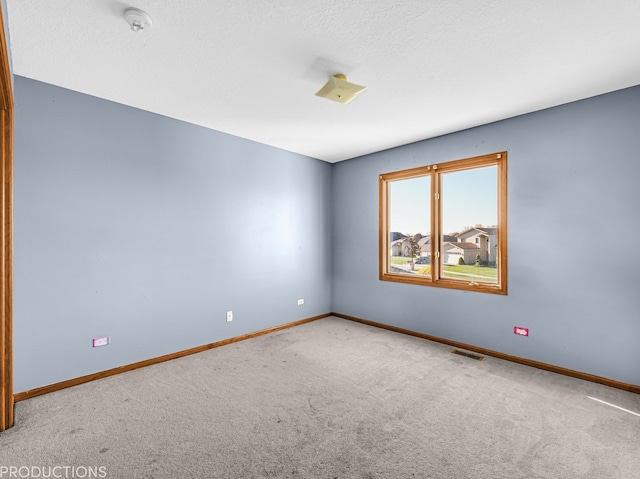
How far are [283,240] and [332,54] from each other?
2732 millimetres

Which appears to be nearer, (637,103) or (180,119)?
(637,103)

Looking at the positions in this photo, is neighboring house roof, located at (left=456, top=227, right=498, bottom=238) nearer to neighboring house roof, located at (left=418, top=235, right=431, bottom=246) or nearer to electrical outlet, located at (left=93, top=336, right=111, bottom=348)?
neighboring house roof, located at (left=418, top=235, right=431, bottom=246)

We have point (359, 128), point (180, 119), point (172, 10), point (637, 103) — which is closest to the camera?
point (172, 10)

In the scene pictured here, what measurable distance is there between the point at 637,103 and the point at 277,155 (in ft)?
12.4

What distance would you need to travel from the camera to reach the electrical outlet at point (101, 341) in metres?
2.77

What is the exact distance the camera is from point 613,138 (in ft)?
8.84

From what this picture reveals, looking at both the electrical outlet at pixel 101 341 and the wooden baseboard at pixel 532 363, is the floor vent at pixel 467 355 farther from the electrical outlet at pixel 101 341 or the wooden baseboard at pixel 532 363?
the electrical outlet at pixel 101 341

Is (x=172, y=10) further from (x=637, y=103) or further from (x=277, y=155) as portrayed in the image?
(x=637, y=103)

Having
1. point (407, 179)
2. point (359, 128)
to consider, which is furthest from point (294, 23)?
point (407, 179)

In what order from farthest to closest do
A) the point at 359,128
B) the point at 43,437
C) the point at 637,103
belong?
the point at 359,128
the point at 637,103
the point at 43,437

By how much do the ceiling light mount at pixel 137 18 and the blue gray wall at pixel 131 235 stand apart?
138 cm

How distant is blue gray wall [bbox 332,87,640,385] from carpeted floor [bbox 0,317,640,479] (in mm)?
356

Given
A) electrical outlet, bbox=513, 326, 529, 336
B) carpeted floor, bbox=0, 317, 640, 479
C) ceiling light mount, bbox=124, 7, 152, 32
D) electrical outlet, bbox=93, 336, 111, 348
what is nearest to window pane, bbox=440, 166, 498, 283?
electrical outlet, bbox=513, 326, 529, 336

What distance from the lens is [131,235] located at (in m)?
3.01
